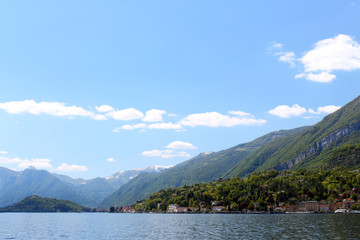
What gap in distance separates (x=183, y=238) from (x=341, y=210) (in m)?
151

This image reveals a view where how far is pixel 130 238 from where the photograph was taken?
268ft

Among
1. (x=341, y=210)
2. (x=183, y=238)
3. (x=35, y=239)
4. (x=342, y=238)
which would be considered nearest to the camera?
(x=342, y=238)

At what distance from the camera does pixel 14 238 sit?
86.2 m

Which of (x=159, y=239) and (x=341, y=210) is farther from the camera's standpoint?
(x=341, y=210)

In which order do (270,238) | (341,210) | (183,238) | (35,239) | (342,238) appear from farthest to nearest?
1. (341,210)
2. (35,239)
3. (183,238)
4. (270,238)
5. (342,238)

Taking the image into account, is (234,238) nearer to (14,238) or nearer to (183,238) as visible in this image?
(183,238)

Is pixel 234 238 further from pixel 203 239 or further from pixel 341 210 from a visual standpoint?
pixel 341 210

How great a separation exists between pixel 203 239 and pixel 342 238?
29374 mm

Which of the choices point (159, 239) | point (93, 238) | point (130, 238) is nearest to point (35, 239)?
point (93, 238)

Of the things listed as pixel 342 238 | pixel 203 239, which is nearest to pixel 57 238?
pixel 203 239

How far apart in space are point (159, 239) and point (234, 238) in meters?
17.9

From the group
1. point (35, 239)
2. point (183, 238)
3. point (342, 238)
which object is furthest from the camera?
point (35, 239)

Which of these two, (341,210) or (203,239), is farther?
(341,210)

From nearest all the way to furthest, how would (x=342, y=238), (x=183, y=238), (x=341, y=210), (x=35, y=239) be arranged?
(x=342, y=238), (x=183, y=238), (x=35, y=239), (x=341, y=210)
